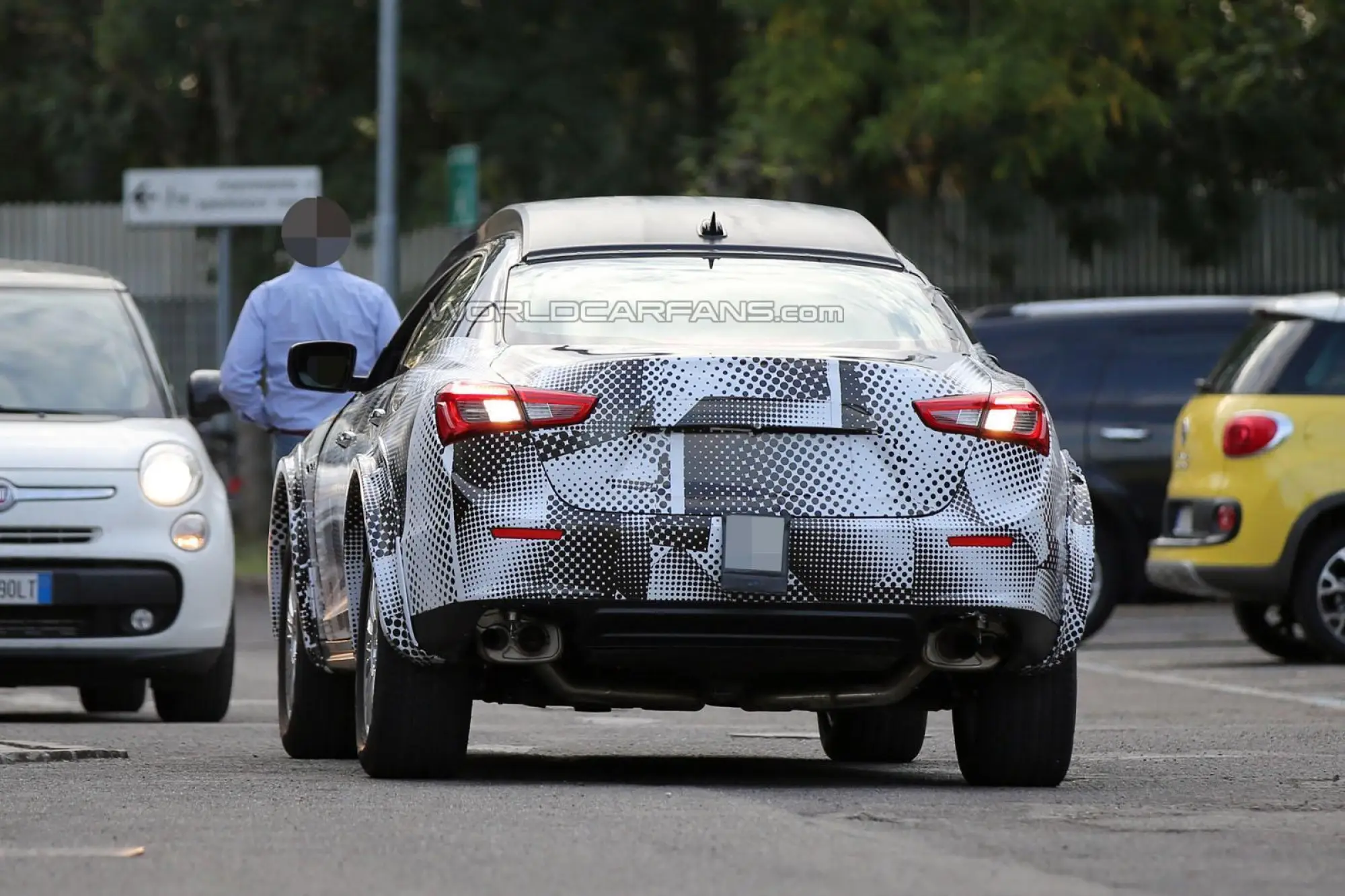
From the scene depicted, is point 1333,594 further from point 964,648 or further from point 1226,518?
point 964,648

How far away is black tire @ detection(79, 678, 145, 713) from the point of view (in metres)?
12.6

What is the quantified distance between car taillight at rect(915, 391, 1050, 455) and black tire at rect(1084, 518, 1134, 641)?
9277mm

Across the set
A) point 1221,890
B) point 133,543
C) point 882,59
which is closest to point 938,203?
point 882,59

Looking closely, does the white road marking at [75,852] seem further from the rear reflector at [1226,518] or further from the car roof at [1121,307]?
the car roof at [1121,307]

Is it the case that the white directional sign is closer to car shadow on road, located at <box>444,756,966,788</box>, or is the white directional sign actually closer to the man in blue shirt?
the man in blue shirt

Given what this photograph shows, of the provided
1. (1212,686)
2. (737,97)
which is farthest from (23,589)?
(737,97)

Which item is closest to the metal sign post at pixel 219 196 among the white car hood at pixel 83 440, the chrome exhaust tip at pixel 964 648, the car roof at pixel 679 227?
the white car hood at pixel 83 440

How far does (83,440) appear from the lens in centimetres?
1112

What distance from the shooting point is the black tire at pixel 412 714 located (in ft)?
25.8

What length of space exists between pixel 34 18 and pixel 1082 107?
11.6 metres

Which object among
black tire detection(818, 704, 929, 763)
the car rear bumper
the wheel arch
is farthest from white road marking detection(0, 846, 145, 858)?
the wheel arch

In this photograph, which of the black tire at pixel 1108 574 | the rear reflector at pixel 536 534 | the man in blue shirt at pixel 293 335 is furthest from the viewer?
the black tire at pixel 1108 574

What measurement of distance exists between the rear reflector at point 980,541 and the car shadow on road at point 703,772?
0.92m

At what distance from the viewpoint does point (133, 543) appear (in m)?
11.1
